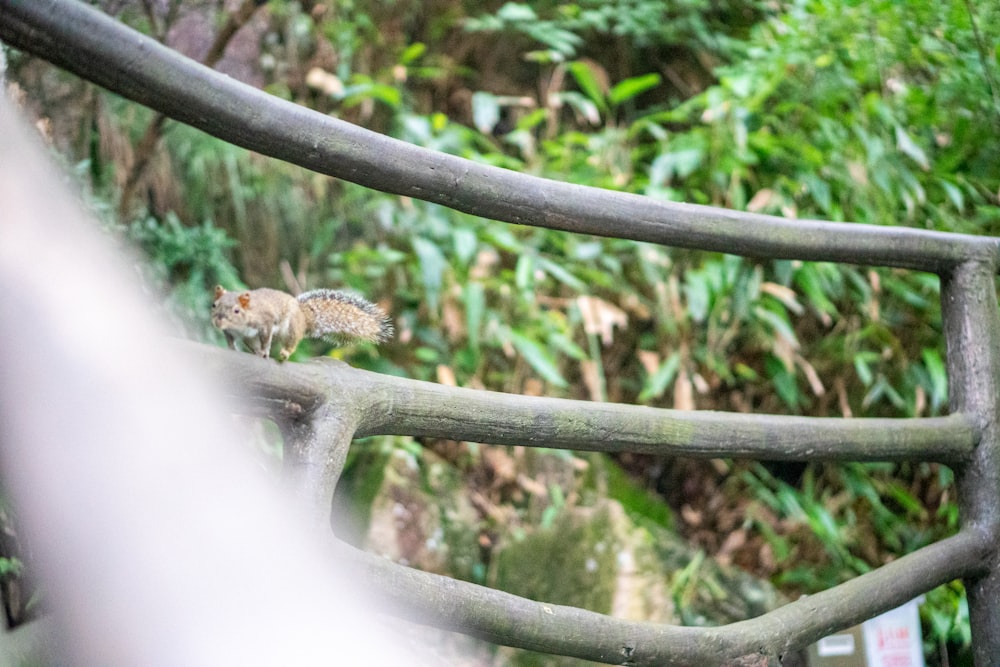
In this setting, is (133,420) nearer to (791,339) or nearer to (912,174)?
(791,339)

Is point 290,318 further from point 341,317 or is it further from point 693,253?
point 693,253

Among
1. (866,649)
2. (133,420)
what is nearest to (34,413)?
(133,420)

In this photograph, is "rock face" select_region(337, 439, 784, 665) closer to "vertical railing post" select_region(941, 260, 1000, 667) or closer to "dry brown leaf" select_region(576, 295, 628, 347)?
"dry brown leaf" select_region(576, 295, 628, 347)

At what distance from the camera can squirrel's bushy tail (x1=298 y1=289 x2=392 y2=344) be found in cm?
93

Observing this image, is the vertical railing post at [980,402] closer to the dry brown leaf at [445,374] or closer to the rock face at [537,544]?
the rock face at [537,544]

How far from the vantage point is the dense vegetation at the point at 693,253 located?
204 centimetres

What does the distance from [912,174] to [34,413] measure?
7.54 feet

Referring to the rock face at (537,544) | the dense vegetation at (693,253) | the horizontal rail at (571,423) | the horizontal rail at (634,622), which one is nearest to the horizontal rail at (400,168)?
the horizontal rail at (571,423)

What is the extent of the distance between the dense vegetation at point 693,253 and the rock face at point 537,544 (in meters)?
0.26

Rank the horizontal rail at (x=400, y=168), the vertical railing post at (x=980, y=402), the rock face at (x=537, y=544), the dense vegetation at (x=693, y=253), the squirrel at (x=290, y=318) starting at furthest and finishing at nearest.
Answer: the dense vegetation at (x=693, y=253)
the rock face at (x=537, y=544)
the vertical railing post at (x=980, y=402)
the squirrel at (x=290, y=318)
the horizontal rail at (x=400, y=168)

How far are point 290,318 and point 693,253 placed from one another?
1.62 metres

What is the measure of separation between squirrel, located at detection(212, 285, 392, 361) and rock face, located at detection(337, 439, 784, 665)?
38.0 inches

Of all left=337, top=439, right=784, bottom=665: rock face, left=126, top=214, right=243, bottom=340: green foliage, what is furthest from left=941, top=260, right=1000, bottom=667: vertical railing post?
left=126, top=214, right=243, bottom=340: green foliage

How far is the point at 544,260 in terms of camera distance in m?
2.12
